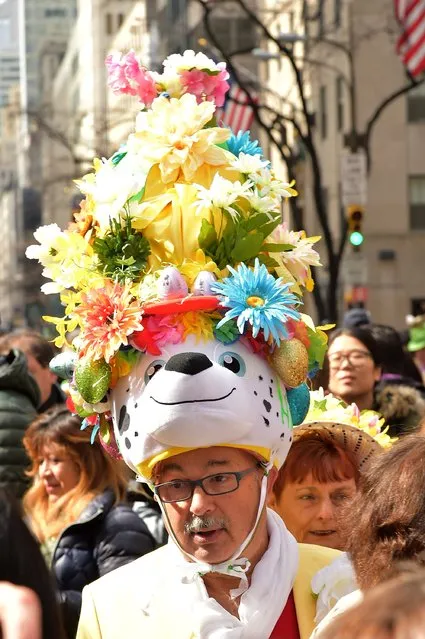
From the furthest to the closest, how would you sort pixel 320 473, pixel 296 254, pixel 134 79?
1. pixel 320 473
2. pixel 134 79
3. pixel 296 254

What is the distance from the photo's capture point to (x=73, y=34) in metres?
106

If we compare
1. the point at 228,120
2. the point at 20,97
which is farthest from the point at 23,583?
the point at 20,97

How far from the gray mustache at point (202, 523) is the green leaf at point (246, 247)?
662 millimetres

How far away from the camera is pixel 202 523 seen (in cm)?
345

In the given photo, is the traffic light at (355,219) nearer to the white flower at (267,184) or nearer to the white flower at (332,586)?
the white flower at (267,184)

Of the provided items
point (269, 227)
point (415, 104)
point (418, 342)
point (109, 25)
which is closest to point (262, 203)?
point (269, 227)

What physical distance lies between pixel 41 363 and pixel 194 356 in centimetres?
434

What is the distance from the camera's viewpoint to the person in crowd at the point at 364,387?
7.03m

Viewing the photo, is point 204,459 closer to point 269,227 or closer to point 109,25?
point 269,227

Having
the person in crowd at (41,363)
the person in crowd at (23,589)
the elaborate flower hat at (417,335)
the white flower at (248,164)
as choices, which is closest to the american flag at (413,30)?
the elaborate flower hat at (417,335)

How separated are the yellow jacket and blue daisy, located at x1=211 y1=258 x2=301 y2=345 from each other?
0.58m

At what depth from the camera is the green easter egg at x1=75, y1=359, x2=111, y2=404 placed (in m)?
3.63

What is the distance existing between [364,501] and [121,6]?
8236 centimetres

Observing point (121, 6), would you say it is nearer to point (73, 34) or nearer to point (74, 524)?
point (73, 34)
